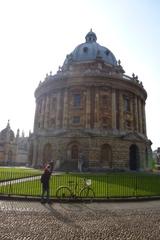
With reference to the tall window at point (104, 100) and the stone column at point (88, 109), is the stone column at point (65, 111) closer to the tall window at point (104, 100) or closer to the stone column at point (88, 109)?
the stone column at point (88, 109)

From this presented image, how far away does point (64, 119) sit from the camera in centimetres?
4141

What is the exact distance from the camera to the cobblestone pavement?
6.99 meters

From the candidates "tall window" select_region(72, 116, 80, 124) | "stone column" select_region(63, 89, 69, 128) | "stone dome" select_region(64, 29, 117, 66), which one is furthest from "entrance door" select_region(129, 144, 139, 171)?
"stone dome" select_region(64, 29, 117, 66)

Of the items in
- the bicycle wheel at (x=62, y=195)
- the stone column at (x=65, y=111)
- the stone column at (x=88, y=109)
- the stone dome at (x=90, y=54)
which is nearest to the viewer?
the bicycle wheel at (x=62, y=195)

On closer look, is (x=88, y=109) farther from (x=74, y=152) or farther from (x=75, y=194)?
(x=75, y=194)

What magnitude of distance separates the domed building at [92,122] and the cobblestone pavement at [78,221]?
2458cm

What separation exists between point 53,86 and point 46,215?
120ft

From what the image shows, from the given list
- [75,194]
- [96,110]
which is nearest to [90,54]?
[96,110]

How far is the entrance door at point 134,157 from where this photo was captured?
42.1 metres

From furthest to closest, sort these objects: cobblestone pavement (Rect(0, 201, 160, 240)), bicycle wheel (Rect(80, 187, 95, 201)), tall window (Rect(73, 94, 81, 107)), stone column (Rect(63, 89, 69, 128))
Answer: tall window (Rect(73, 94, 81, 107)) → stone column (Rect(63, 89, 69, 128)) → bicycle wheel (Rect(80, 187, 95, 201)) → cobblestone pavement (Rect(0, 201, 160, 240))

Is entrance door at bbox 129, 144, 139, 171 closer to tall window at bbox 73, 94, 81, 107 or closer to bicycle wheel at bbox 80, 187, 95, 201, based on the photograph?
A: tall window at bbox 73, 94, 81, 107

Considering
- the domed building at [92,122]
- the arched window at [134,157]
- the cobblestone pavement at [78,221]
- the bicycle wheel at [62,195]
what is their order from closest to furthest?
the cobblestone pavement at [78,221]
the bicycle wheel at [62,195]
the domed building at [92,122]
the arched window at [134,157]

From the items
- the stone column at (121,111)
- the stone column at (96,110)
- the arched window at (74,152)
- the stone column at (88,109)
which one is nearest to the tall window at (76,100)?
the stone column at (88,109)

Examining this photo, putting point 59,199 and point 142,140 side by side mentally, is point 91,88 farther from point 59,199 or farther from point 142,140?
point 59,199
